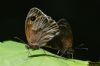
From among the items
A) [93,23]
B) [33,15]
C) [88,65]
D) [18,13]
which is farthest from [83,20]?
[88,65]

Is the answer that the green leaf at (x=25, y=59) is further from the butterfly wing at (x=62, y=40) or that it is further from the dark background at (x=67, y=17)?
the dark background at (x=67, y=17)

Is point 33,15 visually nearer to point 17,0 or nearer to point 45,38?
point 45,38

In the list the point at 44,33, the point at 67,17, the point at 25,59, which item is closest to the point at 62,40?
the point at 44,33

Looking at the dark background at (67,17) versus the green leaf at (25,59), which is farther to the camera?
the dark background at (67,17)

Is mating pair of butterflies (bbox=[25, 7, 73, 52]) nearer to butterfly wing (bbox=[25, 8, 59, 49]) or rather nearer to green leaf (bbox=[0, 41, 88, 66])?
butterfly wing (bbox=[25, 8, 59, 49])

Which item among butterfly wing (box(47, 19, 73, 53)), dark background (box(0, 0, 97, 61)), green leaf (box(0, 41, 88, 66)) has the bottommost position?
green leaf (box(0, 41, 88, 66))

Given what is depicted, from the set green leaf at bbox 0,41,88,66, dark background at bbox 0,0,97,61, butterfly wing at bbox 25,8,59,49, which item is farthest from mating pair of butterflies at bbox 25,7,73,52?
Result: dark background at bbox 0,0,97,61

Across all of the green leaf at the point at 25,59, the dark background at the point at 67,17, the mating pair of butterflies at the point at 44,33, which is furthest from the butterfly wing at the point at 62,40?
the dark background at the point at 67,17
